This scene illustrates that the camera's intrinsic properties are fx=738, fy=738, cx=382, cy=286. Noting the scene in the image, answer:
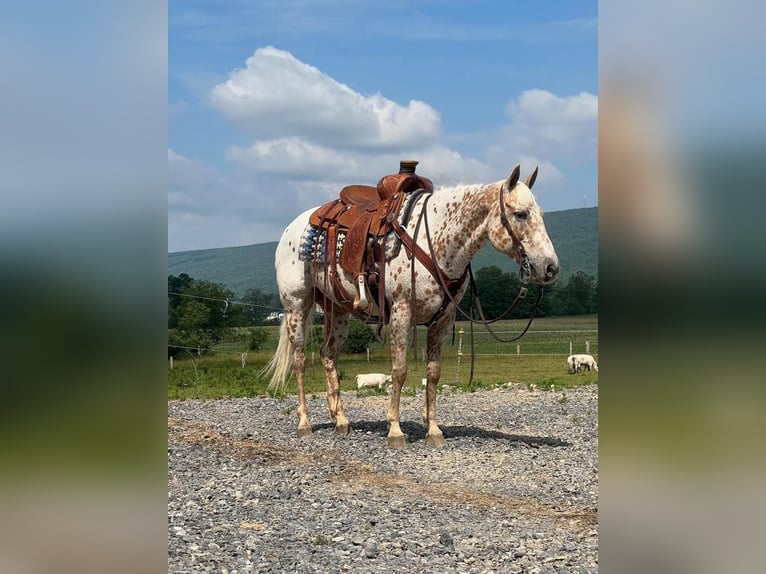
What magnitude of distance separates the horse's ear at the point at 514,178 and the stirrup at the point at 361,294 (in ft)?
7.36

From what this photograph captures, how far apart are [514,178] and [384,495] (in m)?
3.50

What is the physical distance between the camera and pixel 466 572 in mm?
4719

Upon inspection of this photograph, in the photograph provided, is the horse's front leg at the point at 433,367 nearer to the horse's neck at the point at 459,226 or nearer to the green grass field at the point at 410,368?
the horse's neck at the point at 459,226

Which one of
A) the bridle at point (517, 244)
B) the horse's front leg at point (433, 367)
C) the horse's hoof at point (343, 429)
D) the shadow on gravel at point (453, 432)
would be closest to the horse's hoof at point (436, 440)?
the horse's front leg at point (433, 367)

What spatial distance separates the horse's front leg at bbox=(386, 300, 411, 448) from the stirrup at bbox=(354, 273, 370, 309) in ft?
1.46

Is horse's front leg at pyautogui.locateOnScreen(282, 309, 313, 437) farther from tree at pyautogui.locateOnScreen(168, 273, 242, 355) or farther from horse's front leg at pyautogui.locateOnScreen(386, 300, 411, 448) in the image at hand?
tree at pyautogui.locateOnScreen(168, 273, 242, 355)

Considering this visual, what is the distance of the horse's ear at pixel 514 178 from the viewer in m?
7.71

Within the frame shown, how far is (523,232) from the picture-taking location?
7.75 metres

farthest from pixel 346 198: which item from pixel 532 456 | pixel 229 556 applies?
pixel 229 556

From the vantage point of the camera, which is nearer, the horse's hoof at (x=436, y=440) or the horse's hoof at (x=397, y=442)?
the horse's hoof at (x=397, y=442)

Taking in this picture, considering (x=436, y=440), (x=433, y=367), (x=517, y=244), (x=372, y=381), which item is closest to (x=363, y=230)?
(x=433, y=367)

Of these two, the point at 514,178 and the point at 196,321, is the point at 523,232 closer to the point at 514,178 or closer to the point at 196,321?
the point at 514,178
